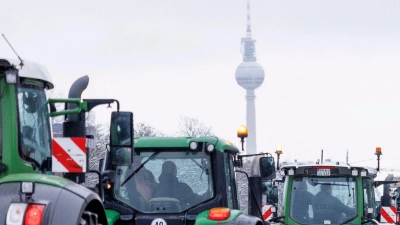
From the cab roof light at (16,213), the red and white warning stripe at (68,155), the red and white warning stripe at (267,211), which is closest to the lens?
the cab roof light at (16,213)

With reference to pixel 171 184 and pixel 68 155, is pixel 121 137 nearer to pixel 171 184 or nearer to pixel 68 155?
pixel 68 155

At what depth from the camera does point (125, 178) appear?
14031 millimetres

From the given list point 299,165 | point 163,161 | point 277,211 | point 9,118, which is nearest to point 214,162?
point 163,161

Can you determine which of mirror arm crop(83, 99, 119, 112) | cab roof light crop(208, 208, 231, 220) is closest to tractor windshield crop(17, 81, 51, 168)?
mirror arm crop(83, 99, 119, 112)

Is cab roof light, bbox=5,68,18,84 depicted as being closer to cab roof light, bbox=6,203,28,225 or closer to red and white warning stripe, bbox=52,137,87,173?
red and white warning stripe, bbox=52,137,87,173

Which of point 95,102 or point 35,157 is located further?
point 95,102

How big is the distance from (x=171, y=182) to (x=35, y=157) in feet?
14.0

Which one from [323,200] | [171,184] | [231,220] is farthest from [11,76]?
[323,200]

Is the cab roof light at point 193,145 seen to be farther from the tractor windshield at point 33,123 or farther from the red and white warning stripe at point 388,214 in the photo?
the red and white warning stripe at point 388,214

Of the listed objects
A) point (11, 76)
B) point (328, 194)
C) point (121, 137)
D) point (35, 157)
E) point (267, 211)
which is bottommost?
point (267, 211)

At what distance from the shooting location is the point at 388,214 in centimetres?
2580

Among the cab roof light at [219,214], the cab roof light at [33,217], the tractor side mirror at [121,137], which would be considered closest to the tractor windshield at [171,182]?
the cab roof light at [219,214]

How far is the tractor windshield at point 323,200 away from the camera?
22.8 meters

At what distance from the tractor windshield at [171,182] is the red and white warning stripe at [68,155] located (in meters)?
3.95
